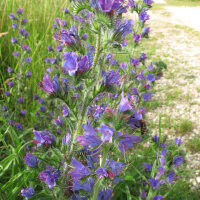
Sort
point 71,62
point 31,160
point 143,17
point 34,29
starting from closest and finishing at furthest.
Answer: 1. point 71,62
2. point 31,160
3. point 143,17
4. point 34,29

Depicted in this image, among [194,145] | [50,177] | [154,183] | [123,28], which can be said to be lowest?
[194,145]

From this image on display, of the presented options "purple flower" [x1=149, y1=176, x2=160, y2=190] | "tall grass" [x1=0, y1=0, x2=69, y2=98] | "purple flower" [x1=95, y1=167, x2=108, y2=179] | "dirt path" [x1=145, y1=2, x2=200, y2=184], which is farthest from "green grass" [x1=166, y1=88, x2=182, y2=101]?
"purple flower" [x1=95, y1=167, x2=108, y2=179]

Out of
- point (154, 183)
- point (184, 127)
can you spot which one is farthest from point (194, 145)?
point (154, 183)

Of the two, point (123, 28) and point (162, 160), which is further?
point (162, 160)

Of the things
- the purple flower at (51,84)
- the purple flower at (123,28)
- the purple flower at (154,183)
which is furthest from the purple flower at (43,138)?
the purple flower at (154,183)

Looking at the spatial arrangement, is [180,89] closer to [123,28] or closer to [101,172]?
[123,28]

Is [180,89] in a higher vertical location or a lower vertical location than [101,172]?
lower

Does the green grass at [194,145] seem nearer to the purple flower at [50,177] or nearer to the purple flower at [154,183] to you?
the purple flower at [154,183]
